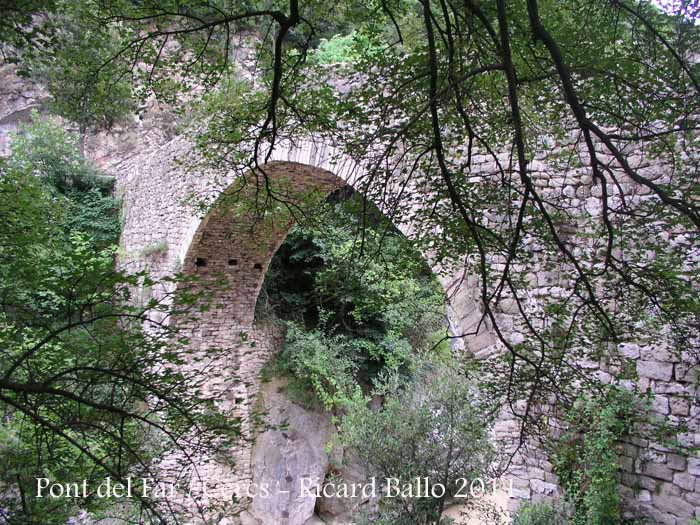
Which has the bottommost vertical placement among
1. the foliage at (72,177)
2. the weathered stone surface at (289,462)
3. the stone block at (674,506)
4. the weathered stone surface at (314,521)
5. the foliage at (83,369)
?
the weathered stone surface at (314,521)

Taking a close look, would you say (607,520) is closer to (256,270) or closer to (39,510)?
(39,510)

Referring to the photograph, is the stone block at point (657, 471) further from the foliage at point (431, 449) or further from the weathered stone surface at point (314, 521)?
the weathered stone surface at point (314, 521)

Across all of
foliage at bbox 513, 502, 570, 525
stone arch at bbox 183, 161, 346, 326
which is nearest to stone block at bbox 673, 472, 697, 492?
foliage at bbox 513, 502, 570, 525

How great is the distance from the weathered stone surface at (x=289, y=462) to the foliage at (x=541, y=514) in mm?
4119

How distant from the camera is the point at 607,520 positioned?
113 inches

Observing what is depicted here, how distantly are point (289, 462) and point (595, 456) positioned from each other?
4.87 metres

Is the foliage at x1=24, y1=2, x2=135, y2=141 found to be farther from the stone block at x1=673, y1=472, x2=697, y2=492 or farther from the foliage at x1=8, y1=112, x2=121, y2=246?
the foliage at x1=8, y1=112, x2=121, y2=246

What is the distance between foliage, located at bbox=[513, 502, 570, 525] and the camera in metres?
3.04

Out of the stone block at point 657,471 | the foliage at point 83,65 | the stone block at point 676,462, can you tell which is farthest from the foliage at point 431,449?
the foliage at point 83,65

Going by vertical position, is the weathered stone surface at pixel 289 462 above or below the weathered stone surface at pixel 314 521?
above

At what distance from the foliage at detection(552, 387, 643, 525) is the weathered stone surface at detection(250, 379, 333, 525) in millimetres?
4436

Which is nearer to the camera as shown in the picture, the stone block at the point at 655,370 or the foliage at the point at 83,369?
the foliage at the point at 83,369

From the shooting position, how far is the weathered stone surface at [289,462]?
6848mm

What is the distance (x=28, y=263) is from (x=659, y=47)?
2.34 m
